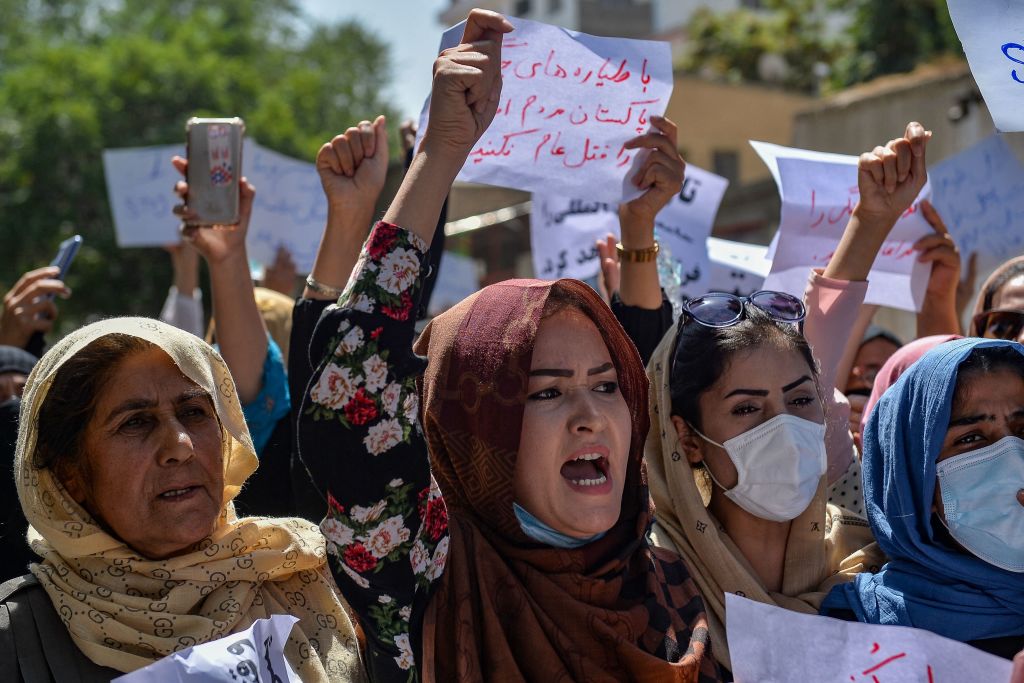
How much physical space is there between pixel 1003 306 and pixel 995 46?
3.50ft

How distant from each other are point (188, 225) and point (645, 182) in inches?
52.0

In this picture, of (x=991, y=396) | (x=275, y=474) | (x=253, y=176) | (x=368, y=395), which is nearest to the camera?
(x=368, y=395)

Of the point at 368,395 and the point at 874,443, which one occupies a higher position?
the point at 368,395

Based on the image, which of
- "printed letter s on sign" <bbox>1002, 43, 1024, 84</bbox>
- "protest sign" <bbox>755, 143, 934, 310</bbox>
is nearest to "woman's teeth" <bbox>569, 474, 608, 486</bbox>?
"printed letter s on sign" <bbox>1002, 43, 1024, 84</bbox>

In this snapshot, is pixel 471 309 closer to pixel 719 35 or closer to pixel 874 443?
pixel 874 443

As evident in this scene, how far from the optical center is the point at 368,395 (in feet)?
7.06

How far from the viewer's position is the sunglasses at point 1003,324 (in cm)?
339

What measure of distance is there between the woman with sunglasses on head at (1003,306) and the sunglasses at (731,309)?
0.72 m

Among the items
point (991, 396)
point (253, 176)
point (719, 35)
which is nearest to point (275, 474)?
point (991, 396)

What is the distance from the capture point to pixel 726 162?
86.4ft

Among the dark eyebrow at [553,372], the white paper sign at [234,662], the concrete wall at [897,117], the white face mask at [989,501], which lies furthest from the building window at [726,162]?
the white paper sign at [234,662]

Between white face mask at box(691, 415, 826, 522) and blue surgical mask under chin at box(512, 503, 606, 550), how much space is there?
0.57 metres

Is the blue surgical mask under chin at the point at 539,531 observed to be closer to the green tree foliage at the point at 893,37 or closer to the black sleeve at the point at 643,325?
the black sleeve at the point at 643,325

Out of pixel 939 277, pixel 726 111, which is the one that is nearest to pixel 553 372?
pixel 939 277
